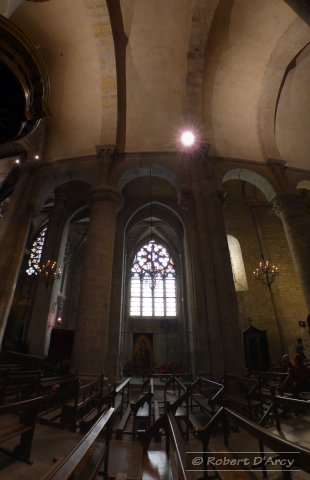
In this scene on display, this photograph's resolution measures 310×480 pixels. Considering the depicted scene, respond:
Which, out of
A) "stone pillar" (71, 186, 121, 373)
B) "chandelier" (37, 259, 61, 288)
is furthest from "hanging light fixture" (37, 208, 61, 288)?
"stone pillar" (71, 186, 121, 373)

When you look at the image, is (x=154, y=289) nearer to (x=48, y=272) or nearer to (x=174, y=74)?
(x=48, y=272)

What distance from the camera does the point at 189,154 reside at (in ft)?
32.8

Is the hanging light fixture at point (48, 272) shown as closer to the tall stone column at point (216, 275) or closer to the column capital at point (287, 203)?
the tall stone column at point (216, 275)

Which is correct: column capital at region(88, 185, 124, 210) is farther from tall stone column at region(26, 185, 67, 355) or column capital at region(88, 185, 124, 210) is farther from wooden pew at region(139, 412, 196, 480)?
wooden pew at region(139, 412, 196, 480)

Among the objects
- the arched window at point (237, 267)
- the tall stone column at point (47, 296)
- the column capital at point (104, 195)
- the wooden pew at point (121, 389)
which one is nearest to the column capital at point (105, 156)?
the column capital at point (104, 195)

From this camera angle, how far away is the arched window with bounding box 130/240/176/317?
17734mm

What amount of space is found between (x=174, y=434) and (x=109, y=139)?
10.2 m

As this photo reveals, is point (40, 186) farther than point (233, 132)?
No

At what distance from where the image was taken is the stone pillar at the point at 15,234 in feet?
24.7

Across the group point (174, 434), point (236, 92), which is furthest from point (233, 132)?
point (174, 434)

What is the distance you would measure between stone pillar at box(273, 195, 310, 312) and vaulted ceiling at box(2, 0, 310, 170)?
92.1 inches

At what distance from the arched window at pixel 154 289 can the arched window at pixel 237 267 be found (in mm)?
5154

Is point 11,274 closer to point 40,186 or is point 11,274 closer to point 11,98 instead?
point 40,186

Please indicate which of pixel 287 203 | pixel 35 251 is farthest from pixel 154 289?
pixel 287 203
